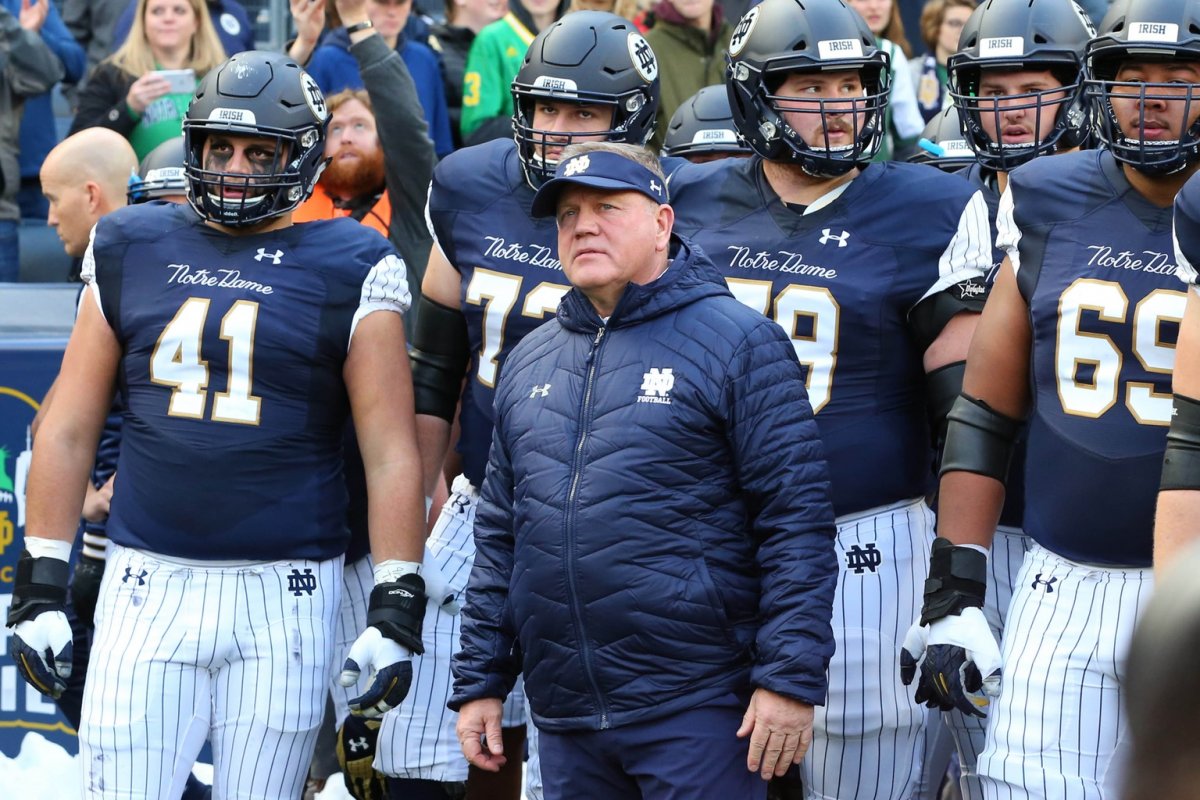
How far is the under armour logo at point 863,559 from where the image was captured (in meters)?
4.25

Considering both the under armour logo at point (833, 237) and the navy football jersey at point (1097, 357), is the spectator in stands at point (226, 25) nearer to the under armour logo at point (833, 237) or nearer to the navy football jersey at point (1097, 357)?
the under armour logo at point (833, 237)

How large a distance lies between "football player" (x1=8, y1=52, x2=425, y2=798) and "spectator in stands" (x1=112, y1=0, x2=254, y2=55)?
355 centimetres

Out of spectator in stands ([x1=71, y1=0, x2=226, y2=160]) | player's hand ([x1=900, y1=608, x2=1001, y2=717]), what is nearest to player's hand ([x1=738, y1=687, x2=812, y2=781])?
player's hand ([x1=900, y1=608, x2=1001, y2=717])

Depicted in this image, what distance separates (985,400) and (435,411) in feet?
5.26

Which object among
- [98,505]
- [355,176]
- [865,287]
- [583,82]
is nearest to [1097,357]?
[865,287]

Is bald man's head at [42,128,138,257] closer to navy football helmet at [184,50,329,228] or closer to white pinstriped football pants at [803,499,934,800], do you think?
navy football helmet at [184,50,329,228]

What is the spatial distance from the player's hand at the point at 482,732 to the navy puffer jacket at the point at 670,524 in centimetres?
15

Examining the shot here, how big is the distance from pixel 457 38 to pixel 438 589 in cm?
381

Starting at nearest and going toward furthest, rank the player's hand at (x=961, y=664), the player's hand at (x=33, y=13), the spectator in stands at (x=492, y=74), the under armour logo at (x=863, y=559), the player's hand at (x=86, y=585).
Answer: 1. the player's hand at (x=961, y=664)
2. the under armour logo at (x=863, y=559)
3. the player's hand at (x=86, y=585)
4. the spectator in stands at (x=492, y=74)
5. the player's hand at (x=33, y=13)

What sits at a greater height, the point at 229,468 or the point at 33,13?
the point at 33,13

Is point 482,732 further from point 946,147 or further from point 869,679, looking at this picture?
point 946,147

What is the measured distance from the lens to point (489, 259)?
4715mm

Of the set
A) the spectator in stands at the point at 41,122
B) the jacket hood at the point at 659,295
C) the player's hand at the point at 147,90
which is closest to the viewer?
the jacket hood at the point at 659,295

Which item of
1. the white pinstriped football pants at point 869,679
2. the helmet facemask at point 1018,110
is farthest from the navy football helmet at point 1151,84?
the white pinstriped football pants at point 869,679
